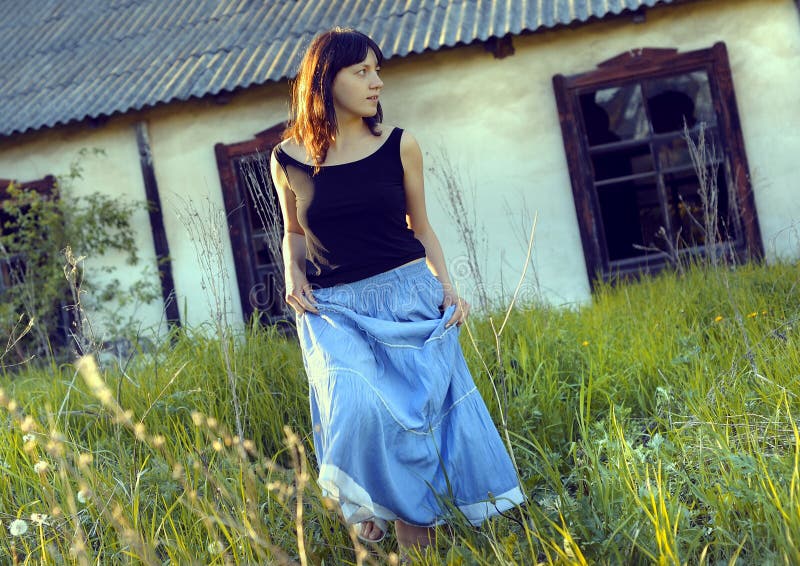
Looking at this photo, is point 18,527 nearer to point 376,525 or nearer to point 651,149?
point 376,525

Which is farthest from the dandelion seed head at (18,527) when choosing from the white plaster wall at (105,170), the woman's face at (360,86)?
the white plaster wall at (105,170)

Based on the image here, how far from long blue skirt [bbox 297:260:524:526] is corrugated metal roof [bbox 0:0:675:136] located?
15.2ft

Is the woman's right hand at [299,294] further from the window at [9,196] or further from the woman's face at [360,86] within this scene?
the window at [9,196]

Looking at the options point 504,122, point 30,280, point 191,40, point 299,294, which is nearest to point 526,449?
point 299,294

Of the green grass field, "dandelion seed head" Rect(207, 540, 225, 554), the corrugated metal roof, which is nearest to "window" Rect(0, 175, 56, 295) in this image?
the corrugated metal roof

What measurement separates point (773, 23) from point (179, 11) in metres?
5.64

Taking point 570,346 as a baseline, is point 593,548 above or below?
below

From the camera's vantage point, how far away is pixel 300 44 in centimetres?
764

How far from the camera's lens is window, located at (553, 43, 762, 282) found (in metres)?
6.88

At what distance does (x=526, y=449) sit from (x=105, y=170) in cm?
615

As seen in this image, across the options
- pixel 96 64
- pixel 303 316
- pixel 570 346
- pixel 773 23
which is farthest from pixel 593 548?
pixel 96 64

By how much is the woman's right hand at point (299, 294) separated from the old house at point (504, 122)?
361cm

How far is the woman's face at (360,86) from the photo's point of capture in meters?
2.75

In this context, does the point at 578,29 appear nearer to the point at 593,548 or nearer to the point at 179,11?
the point at 179,11
